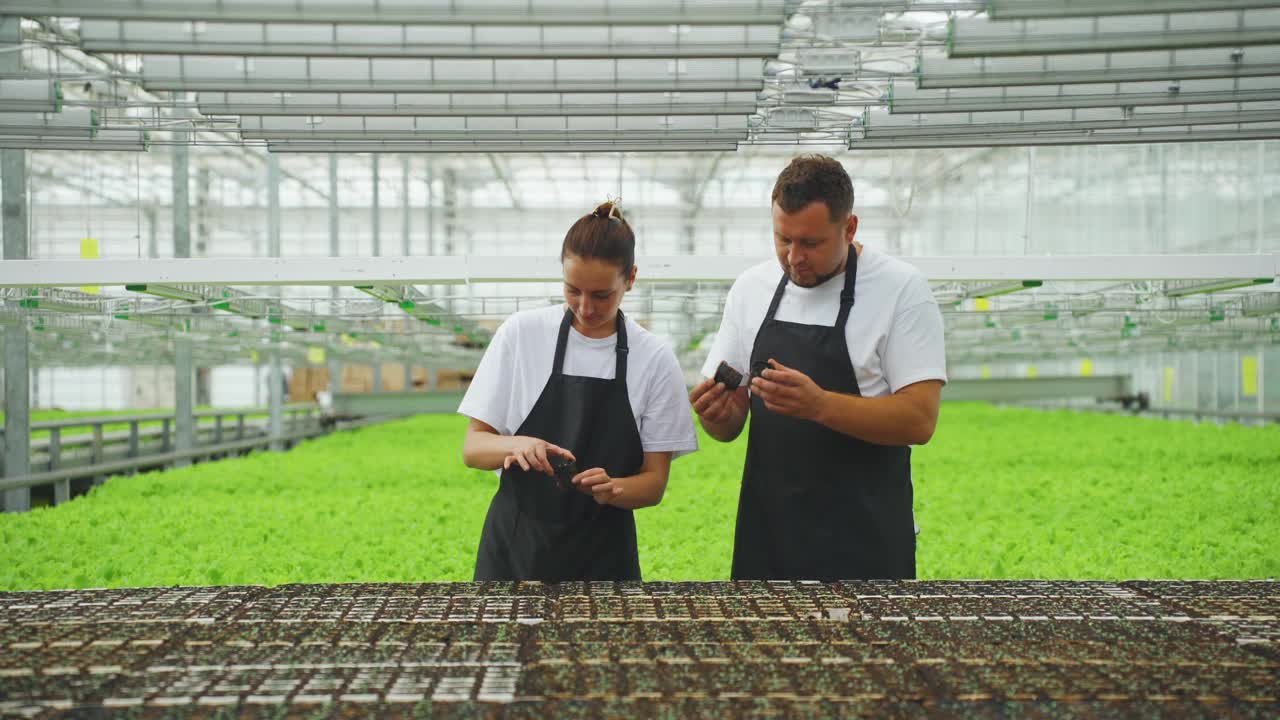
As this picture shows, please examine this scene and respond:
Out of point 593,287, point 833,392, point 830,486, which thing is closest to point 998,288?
point 830,486

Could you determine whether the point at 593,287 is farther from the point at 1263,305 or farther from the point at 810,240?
the point at 1263,305

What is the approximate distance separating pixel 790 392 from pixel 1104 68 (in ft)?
4.61

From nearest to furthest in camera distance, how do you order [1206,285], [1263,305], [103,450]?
Answer: [1206,285] → [1263,305] → [103,450]

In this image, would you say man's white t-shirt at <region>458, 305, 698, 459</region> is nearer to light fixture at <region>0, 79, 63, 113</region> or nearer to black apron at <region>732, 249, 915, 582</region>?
black apron at <region>732, 249, 915, 582</region>

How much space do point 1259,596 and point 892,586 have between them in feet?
2.26

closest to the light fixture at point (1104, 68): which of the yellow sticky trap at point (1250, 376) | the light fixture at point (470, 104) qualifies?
the light fixture at point (470, 104)

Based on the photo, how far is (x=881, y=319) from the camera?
208 cm

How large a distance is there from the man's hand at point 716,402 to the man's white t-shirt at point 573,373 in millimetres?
68

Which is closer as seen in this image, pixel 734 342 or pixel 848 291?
pixel 848 291

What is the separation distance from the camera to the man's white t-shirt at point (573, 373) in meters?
2.18

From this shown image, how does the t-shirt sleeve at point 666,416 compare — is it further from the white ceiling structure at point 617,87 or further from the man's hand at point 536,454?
the white ceiling structure at point 617,87

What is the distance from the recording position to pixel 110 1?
74.2 inches

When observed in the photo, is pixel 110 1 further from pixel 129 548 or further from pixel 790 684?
pixel 129 548

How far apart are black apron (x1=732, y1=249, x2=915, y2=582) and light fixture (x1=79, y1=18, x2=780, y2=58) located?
0.62 m
